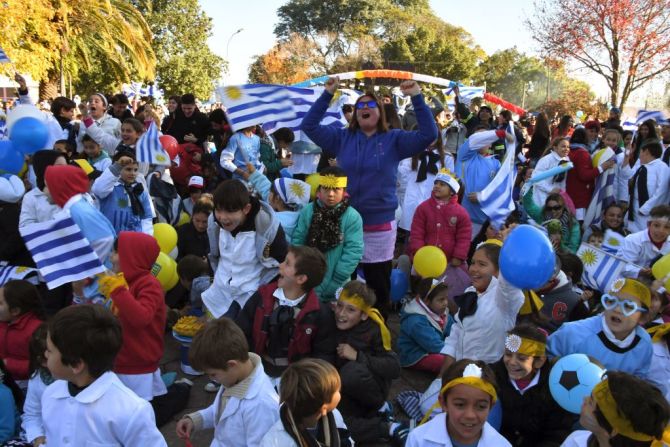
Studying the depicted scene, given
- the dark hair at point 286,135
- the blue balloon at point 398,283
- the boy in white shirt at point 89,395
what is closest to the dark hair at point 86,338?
the boy in white shirt at point 89,395

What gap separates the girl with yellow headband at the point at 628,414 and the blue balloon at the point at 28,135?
4.89 meters

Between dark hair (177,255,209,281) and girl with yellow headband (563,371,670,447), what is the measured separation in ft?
12.0

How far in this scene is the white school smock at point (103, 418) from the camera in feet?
7.66

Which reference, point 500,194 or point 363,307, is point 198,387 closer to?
point 363,307

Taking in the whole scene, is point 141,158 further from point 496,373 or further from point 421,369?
point 496,373

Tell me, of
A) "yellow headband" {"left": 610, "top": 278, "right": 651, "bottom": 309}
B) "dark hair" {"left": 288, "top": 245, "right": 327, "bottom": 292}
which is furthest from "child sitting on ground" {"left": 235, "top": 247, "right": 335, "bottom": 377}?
"yellow headband" {"left": 610, "top": 278, "right": 651, "bottom": 309}

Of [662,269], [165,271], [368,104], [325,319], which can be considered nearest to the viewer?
[325,319]

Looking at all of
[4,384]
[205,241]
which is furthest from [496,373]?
[205,241]

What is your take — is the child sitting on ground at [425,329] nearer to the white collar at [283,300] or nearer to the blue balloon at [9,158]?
the white collar at [283,300]

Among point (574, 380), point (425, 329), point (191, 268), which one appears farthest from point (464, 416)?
point (191, 268)

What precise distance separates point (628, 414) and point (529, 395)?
3.10ft

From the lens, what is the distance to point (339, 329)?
375cm

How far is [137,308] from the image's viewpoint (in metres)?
3.44

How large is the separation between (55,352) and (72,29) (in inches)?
724
